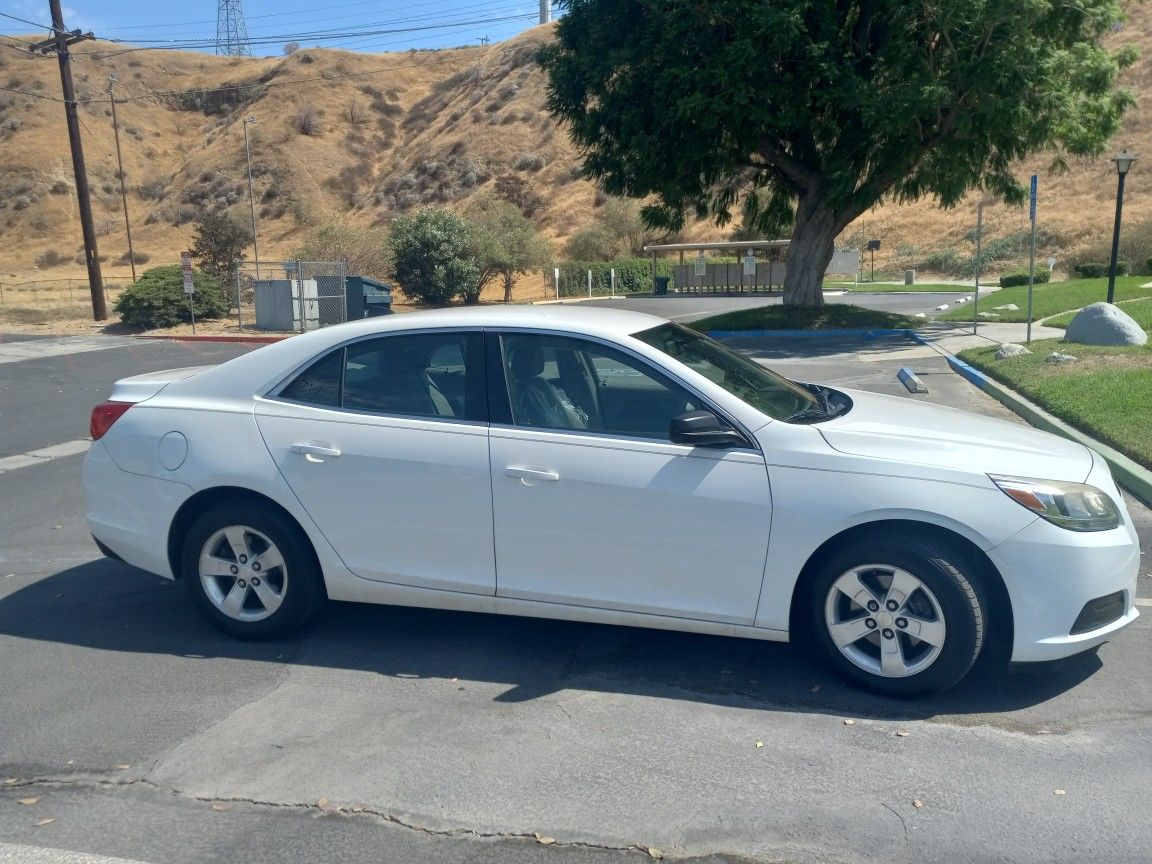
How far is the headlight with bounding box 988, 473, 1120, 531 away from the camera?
14.1ft

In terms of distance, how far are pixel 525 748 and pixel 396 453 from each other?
1.53 meters

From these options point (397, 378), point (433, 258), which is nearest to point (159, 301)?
point (433, 258)

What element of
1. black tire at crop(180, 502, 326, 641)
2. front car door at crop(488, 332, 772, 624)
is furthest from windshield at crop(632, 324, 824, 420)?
black tire at crop(180, 502, 326, 641)

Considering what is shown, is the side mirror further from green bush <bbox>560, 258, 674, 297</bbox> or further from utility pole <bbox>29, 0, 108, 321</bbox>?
green bush <bbox>560, 258, 674, 297</bbox>

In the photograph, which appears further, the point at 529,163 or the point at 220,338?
→ the point at 529,163

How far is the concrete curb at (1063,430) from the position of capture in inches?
309

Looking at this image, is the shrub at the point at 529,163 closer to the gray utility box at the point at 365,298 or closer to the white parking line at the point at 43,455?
the gray utility box at the point at 365,298

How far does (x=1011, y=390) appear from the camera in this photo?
12.6 metres

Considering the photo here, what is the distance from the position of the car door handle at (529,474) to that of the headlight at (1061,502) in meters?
1.86

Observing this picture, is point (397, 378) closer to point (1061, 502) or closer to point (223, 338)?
point (1061, 502)

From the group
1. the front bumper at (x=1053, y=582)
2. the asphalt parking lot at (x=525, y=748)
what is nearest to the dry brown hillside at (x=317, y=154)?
the front bumper at (x=1053, y=582)

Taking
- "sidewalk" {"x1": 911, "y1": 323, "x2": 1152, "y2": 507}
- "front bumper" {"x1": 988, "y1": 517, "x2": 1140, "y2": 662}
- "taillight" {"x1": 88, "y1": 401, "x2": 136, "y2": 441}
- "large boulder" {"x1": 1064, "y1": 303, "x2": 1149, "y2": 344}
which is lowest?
"sidewalk" {"x1": 911, "y1": 323, "x2": 1152, "y2": 507}

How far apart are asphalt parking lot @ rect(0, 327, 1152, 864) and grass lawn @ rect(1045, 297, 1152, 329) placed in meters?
13.7

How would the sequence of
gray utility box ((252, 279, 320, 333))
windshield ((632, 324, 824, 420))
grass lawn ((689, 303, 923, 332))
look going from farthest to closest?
gray utility box ((252, 279, 320, 333)) → grass lawn ((689, 303, 923, 332)) → windshield ((632, 324, 824, 420))
